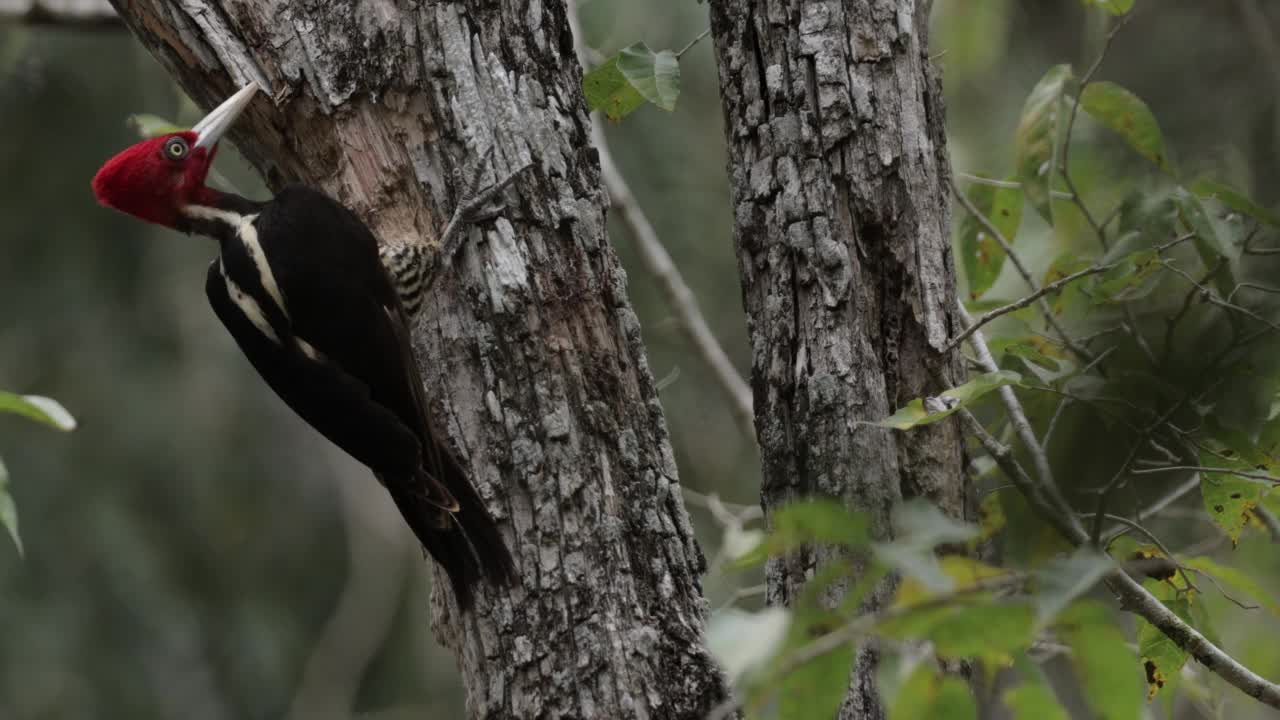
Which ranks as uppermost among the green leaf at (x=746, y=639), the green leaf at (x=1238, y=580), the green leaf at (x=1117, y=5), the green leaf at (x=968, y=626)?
the green leaf at (x=1117, y=5)

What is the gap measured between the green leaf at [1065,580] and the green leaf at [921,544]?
0.08m

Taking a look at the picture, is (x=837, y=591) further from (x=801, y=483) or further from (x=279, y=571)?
(x=279, y=571)

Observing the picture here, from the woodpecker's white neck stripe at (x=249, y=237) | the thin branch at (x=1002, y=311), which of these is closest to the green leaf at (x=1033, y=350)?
the thin branch at (x=1002, y=311)

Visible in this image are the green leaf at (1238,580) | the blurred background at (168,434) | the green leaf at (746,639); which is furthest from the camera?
the blurred background at (168,434)

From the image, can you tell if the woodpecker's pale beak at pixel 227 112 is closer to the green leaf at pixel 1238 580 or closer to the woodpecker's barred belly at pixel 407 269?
the woodpecker's barred belly at pixel 407 269

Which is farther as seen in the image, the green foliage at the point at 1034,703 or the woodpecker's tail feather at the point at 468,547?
the woodpecker's tail feather at the point at 468,547

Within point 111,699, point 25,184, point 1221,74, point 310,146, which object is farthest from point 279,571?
point 1221,74

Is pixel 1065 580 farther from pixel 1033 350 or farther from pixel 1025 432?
pixel 1033 350

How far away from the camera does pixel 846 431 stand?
1878mm

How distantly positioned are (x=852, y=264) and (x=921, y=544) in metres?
0.93

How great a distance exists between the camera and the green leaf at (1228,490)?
1.97 meters

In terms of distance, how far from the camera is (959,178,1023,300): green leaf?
2508 millimetres

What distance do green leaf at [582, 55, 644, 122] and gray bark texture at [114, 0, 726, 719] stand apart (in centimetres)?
4

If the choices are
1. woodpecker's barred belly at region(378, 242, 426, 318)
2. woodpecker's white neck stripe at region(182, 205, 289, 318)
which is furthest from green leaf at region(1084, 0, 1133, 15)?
woodpecker's white neck stripe at region(182, 205, 289, 318)
